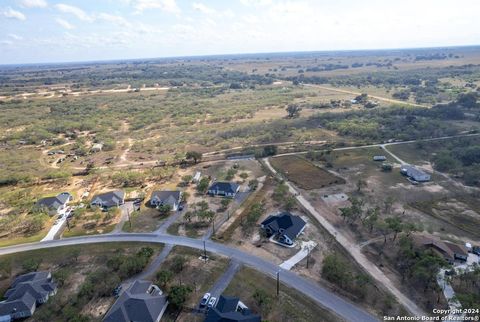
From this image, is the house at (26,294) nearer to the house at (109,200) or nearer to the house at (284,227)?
the house at (109,200)

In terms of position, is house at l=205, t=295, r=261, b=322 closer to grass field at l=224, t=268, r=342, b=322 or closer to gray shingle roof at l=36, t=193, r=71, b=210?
grass field at l=224, t=268, r=342, b=322

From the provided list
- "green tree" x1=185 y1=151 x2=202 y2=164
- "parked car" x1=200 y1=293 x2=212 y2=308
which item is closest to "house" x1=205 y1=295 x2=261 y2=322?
"parked car" x1=200 y1=293 x2=212 y2=308

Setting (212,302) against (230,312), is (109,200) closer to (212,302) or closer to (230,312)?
(212,302)

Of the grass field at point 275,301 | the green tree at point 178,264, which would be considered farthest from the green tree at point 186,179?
the grass field at point 275,301

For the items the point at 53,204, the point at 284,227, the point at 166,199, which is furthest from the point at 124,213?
the point at 284,227

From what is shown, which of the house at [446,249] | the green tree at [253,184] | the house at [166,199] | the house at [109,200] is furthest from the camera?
the green tree at [253,184]
